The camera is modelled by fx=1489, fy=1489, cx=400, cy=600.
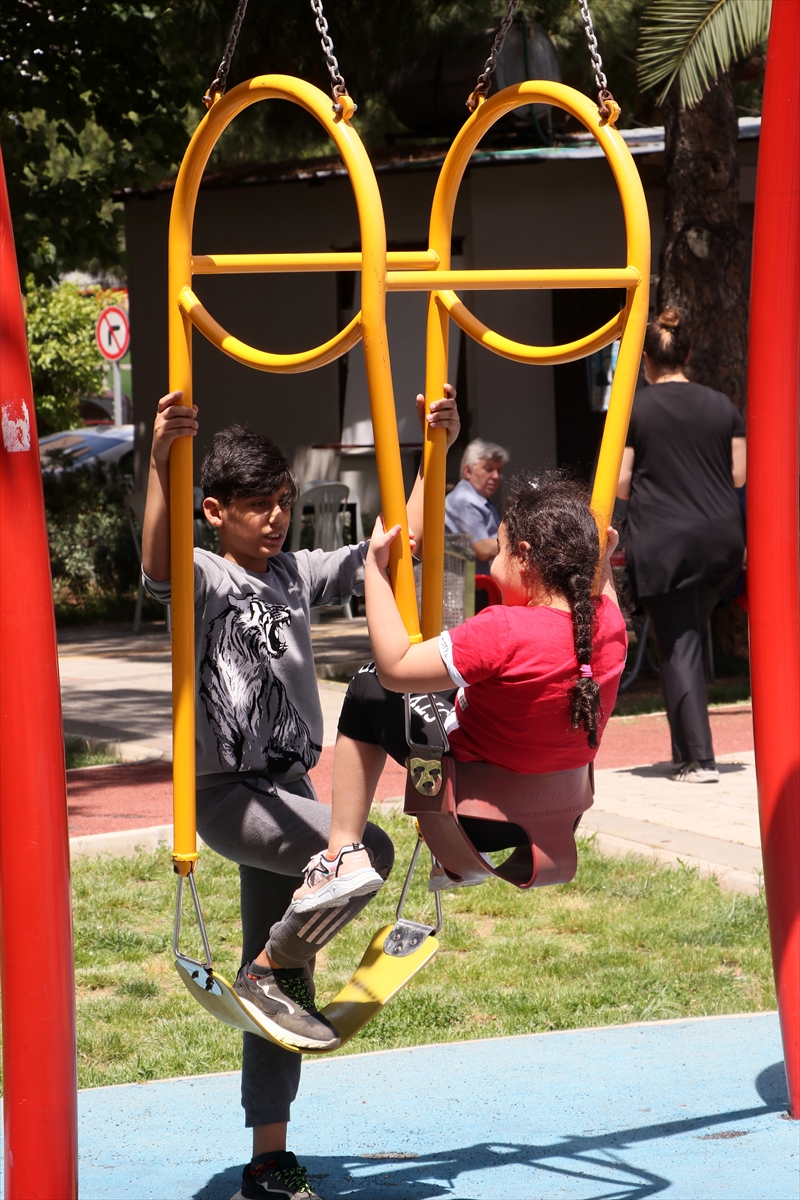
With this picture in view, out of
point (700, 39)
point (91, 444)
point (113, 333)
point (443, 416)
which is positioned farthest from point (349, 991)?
point (91, 444)

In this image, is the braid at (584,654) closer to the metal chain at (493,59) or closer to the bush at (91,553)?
the metal chain at (493,59)

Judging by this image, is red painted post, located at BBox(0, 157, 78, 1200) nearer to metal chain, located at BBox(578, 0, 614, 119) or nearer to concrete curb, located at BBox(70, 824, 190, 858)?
metal chain, located at BBox(578, 0, 614, 119)

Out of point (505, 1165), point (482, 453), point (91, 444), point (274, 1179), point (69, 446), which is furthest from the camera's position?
point (91, 444)

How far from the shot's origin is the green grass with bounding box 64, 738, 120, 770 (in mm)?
8422

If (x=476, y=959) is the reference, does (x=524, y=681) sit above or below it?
above

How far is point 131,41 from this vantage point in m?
10.2

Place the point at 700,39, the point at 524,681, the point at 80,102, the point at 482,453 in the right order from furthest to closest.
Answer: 1. the point at 80,102
2. the point at 700,39
3. the point at 482,453
4. the point at 524,681

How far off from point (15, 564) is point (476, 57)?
12.5m

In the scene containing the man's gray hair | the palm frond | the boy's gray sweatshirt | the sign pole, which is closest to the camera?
the boy's gray sweatshirt

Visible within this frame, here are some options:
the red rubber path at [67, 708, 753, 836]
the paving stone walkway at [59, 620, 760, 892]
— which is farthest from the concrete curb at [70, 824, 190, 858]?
the red rubber path at [67, 708, 753, 836]

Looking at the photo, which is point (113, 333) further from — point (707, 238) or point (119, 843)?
point (119, 843)

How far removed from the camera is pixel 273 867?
123 inches

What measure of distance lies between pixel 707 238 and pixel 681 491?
434 cm

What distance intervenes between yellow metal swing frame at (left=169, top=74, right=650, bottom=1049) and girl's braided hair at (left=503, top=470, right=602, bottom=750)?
125 mm
